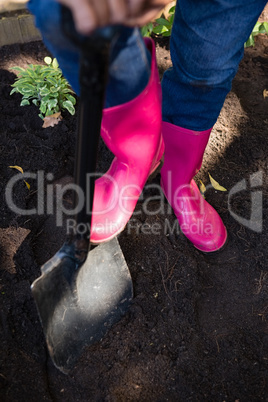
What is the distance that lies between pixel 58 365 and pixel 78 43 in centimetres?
103

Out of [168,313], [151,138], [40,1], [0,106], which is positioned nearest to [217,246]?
[168,313]

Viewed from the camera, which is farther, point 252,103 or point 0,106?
point 252,103

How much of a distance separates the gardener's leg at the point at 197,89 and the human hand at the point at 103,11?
464 millimetres

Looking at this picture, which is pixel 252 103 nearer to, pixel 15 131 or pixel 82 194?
pixel 15 131

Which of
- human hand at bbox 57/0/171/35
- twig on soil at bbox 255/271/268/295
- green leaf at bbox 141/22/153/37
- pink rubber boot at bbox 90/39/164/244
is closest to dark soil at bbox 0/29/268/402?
twig on soil at bbox 255/271/268/295

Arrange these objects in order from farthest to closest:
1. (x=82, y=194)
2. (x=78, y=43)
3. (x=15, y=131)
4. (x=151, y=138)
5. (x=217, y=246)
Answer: (x=15, y=131), (x=217, y=246), (x=151, y=138), (x=82, y=194), (x=78, y=43)

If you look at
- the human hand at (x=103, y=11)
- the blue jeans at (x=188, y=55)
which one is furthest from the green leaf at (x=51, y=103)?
the human hand at (x=103, y=11)

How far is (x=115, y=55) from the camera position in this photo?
103cm

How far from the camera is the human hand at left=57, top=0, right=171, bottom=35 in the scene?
804 millimetres

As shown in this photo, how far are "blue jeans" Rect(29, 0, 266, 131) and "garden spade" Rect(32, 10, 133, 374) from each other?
0.13m

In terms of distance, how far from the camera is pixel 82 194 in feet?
3.82

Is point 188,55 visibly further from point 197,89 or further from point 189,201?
point 189,201

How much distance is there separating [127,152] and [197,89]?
1.22 ft

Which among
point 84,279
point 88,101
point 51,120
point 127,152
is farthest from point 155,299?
point 51,120
